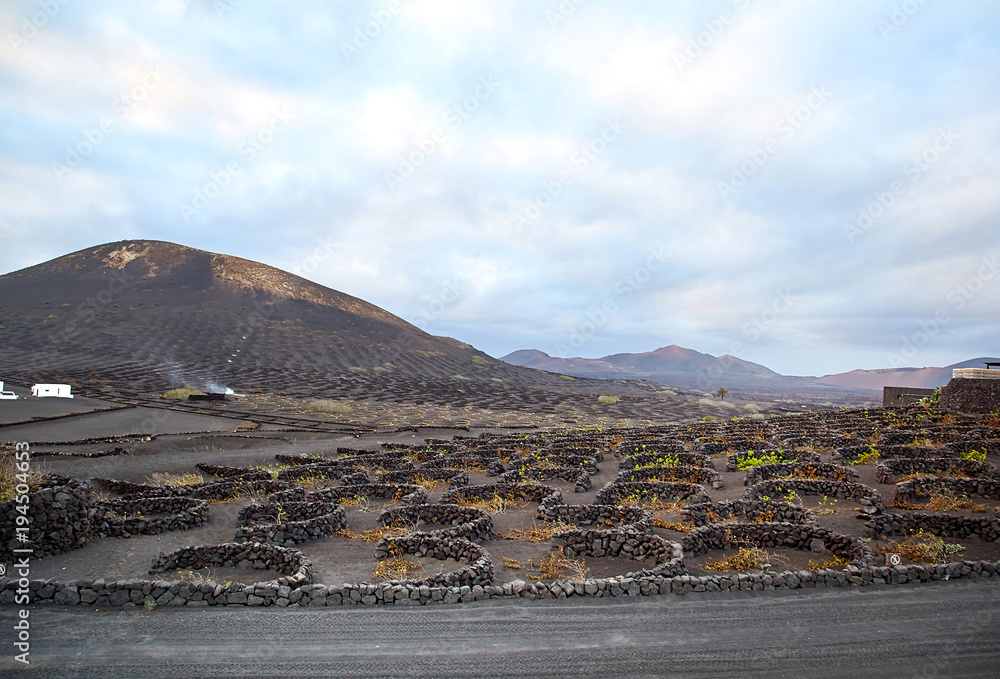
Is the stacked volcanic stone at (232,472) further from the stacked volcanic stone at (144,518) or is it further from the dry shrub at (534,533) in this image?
the dry shrub at (534,533)

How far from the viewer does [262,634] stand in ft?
30.7

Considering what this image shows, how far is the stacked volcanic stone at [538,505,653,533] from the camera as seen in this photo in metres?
16.4

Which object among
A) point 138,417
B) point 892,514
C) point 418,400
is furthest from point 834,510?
point 418,400

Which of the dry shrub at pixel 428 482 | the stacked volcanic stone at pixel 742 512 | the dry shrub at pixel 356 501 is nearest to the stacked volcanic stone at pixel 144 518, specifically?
the dry shrub at pixel 356 501

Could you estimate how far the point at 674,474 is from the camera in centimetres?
2286

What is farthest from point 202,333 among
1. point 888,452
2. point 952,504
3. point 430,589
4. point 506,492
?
point 952,504

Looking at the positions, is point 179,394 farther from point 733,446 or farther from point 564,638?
point 564,638

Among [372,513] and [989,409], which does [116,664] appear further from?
[989,409]

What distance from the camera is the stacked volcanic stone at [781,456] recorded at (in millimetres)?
23891

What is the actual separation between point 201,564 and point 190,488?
9285mm

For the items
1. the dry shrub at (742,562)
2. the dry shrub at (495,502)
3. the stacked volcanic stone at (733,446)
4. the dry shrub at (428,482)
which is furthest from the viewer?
the stacked volcanic stone at (733,446)

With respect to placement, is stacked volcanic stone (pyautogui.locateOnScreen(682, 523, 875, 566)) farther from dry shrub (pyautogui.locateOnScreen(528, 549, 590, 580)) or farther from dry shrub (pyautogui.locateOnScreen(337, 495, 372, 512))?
dry shrub (pyautogui.locateOnScreen(337, 495, 372, 512))

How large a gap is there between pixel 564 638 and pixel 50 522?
13.7 meters

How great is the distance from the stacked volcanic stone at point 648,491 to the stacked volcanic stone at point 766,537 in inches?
203
